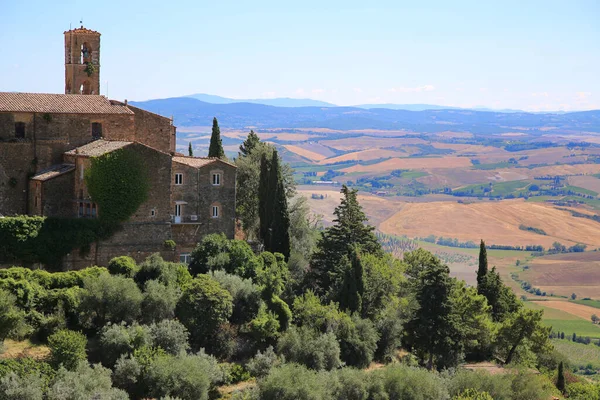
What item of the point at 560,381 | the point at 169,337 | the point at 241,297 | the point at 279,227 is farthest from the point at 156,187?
the point at 560,381

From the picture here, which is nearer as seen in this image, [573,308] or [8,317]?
[8,317]

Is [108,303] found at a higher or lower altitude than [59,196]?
lower

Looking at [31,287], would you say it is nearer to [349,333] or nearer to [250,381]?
[250,381]

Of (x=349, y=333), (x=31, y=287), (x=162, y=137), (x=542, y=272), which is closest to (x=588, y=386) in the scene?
(x=349, y=333)

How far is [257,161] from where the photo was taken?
57906mm

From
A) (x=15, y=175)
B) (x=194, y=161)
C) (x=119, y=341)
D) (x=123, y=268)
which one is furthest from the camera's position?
(x=194, y=161)

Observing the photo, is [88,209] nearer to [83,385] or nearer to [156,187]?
[156,187]

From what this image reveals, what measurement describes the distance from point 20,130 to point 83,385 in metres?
19.2

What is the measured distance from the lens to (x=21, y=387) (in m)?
32.2

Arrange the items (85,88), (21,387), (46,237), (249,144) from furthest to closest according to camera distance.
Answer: (249,144) < (85,88) < (46,237) < (21,387)

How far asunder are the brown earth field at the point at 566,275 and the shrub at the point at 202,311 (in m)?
136

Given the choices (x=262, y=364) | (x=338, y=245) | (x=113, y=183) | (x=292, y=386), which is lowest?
(x=262, y=364)

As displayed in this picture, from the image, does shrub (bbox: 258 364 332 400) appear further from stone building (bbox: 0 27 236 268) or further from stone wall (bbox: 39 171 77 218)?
stone wall (bbox: 39 171 77 218)

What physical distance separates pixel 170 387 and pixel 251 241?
19485 millimetres
